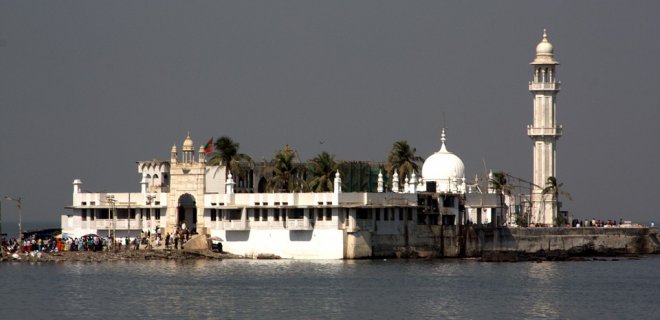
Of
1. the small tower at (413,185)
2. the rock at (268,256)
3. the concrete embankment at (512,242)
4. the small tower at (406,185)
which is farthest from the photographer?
the small tower at (406,185)

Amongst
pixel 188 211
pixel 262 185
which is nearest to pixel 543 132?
pixel 262 185

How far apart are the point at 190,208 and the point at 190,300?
1378 inches

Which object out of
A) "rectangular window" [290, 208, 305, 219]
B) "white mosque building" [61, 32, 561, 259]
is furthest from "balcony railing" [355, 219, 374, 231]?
"rectangular window" [290, 208, 305, 219]

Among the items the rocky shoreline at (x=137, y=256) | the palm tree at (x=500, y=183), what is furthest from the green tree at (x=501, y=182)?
the rocky shoreline at (x=137, y=256)

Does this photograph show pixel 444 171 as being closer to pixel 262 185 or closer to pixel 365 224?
pixel 262 185

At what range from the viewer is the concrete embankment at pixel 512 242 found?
115m

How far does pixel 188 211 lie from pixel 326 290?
1215 inches

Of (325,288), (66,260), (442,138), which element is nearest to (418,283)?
(325,288)

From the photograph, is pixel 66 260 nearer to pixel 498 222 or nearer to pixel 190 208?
pixel 190 208

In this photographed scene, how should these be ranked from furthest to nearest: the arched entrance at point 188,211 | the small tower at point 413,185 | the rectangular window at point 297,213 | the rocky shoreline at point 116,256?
the arched entrance at point 188,211 < the small tower at point 413,185 < the rectangular window at point 297,213 < the rocky shoreline at point 116,256

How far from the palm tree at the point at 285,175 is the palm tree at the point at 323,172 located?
126 centimetres

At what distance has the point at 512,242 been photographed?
121062 millimetres

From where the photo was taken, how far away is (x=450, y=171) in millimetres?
125438

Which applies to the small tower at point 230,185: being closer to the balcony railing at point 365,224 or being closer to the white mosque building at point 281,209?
the white mosque building at point 281,209
